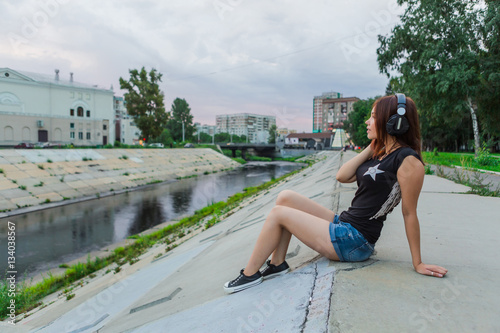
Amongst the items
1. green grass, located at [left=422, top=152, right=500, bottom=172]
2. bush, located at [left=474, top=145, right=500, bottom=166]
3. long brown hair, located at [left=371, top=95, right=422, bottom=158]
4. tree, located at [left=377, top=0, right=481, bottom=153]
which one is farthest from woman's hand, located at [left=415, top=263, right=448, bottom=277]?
tree, located at [left=377, top=0, right=481, bottom=153]

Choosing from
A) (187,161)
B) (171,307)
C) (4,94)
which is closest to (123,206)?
(171,307)

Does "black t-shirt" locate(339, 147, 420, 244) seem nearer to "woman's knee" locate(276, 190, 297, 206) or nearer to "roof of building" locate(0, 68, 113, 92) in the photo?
"woman's knee" locate(276, 190, 297, 206)

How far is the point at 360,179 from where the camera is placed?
2605 mm

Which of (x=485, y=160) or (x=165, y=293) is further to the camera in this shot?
(x=485, y=160)

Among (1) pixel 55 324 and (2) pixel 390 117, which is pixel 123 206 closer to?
(1) pixel 55 324

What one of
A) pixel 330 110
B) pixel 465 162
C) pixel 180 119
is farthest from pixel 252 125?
pixel 465 162

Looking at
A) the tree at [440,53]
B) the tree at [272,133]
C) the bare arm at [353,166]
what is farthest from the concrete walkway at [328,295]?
the tree at [272,133]

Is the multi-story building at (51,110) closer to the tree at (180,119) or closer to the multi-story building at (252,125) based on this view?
the tree at (180,119)

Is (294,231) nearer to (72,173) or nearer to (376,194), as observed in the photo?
(376,194)

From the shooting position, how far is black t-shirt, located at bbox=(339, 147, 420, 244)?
2.40 m

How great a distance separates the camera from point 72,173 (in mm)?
18359

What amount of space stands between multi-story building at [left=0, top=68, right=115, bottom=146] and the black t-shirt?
42303mm

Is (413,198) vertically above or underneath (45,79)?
underneath

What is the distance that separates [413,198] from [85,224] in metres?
11.6
